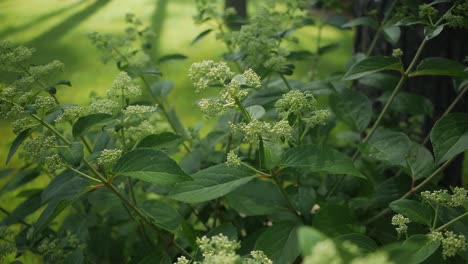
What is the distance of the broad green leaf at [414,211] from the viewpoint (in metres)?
0.83

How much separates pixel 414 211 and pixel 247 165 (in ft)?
1.16

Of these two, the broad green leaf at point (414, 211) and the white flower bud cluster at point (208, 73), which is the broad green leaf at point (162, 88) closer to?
the white flower bud cluster at point (208, 73)

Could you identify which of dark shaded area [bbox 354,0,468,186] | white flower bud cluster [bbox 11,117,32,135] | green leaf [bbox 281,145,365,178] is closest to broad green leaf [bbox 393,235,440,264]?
green leaf [bbox 281,145,365,178]

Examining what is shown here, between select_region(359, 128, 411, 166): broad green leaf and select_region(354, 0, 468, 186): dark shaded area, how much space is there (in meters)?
0.48

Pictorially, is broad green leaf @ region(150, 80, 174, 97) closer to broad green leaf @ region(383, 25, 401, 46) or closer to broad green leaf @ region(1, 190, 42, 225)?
broad green leaf @ region(1, 190, 42, 225)

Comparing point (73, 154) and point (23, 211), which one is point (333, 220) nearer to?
point (73, 154)

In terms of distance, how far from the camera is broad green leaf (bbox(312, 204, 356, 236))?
1002mm

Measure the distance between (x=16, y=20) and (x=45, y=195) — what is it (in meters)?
0.84

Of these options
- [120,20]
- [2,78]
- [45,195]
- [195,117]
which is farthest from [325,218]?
[195,117]

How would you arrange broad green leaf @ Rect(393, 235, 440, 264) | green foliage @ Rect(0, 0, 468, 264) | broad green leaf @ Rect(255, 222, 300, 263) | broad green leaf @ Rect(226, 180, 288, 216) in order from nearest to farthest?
broad green leaf @ Rect(393, 235, 440, 264)
green foliage @ Rect(0, 0, 468, 264)
broad green leaf @ Rect(255, 222, 300, 263)
broad green leaf @ Rect(226, 180, 288, 216)

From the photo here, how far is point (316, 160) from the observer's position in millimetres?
887

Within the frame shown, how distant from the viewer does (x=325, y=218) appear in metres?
1.01

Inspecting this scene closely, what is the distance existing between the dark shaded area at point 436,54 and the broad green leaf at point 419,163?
0.45 meters

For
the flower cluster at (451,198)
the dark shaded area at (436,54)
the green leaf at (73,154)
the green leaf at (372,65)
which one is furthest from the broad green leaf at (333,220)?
the dark shaded area at (436,54)
